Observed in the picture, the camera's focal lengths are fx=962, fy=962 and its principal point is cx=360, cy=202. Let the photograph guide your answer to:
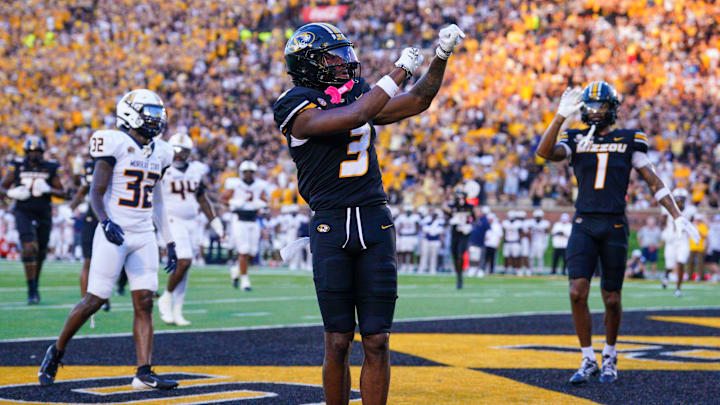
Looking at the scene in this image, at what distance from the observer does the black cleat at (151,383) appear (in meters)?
5.91

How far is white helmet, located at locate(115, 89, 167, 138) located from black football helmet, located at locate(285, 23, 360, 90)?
7.89ft

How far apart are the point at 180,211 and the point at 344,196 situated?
6259 mm

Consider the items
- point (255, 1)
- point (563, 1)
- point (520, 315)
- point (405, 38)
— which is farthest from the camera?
point (255, 1)

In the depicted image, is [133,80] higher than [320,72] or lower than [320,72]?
higher

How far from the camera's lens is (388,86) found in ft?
12.6

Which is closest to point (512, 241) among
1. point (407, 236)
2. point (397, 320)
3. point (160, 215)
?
point (407, 236)

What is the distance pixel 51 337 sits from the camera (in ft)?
28.8

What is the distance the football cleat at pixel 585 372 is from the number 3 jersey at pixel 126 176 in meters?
2.98

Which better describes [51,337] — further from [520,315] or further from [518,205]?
[518,205]

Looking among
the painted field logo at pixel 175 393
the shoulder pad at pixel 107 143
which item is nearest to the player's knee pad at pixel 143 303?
the painted field logo at pixel 175 393

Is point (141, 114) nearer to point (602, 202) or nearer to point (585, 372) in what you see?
point (602, 202)

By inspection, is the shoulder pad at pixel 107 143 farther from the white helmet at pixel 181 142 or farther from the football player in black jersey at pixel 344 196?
the white helmet at pixel 181 142

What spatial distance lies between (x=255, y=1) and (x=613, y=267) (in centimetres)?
2997

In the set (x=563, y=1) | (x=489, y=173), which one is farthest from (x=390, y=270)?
(x=563, y=1)
